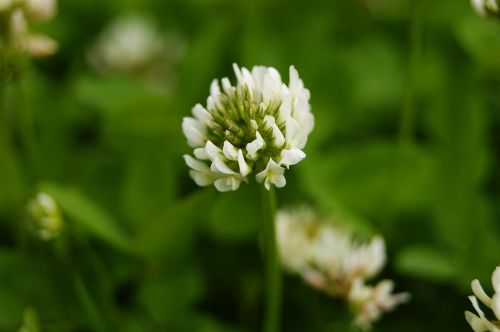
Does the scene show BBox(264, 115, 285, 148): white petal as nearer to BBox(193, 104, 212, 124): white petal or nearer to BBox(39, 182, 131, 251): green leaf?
BBox(193, 104, 212, 124): white petal

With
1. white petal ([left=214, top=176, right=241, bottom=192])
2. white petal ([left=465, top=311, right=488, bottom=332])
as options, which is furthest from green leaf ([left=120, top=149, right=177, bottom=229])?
white petal ([left=465, top=311, right=488, bottom=332])

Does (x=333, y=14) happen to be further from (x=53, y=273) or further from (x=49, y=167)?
(x=53, y=273)

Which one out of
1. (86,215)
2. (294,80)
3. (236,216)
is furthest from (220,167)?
(236,216)

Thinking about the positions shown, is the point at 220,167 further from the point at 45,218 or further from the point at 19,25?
the point at 19,25

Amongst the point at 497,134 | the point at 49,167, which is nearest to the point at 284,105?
the point at 49,167

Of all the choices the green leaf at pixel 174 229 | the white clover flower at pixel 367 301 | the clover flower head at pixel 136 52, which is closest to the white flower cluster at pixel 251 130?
the green leaf at pixel 174 229

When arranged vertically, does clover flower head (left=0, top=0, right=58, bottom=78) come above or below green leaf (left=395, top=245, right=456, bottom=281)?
above

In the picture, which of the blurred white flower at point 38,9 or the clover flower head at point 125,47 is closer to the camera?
the blurred white flower at point 38,9

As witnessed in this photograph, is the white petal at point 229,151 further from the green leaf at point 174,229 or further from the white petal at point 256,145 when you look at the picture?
the green leaf at point 174,229
